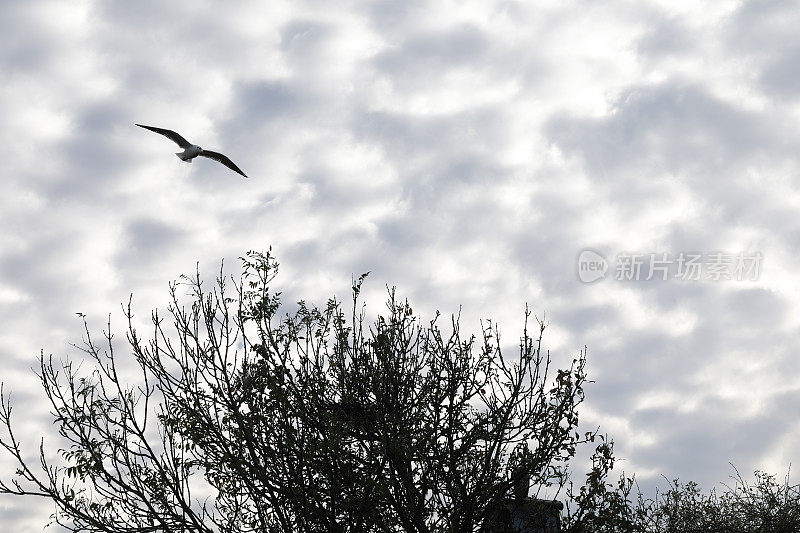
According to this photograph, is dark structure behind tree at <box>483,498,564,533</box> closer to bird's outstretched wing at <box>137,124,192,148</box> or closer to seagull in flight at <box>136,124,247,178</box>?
seagull in flight at <box>136,124,247,178</box>

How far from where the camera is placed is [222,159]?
14727 mm

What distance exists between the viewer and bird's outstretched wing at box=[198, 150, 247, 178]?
14438mm

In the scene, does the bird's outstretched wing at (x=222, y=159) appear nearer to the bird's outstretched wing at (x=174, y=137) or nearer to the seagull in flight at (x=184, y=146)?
the seagull in flight at (x=184, y=146)

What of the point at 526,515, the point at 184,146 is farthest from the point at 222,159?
the point at 526,515

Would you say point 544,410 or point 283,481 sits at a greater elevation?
point 544,410

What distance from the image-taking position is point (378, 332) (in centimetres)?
1278

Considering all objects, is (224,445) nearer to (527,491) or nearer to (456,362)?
(456,362)

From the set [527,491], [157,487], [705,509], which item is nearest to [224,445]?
[157,487]

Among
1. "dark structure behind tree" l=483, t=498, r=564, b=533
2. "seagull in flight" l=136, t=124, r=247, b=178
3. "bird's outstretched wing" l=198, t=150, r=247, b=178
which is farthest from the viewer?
"bird's outstretched wing" l=198, t=150, r=247, b=178

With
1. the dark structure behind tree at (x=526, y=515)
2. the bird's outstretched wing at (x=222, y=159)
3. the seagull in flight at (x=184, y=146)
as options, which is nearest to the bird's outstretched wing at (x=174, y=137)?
the seagull in flight at (x=184, y=146)

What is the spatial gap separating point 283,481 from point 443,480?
2.58 metres

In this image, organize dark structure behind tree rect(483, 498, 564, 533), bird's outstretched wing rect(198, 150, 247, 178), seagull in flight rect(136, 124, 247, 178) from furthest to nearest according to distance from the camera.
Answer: bird's outstretched wing rect(198, 150, 247, 178)
seagull in flight rect(136, 124, 247, 178)
dark structure behind tree rect(483, 498, 564, 533)

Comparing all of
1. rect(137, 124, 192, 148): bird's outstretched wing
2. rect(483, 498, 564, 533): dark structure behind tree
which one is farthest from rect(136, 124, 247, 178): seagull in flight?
rect(483, 498, 564, 533): dark structure behind tree

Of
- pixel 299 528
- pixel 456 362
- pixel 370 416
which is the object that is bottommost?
pixel 299 528
